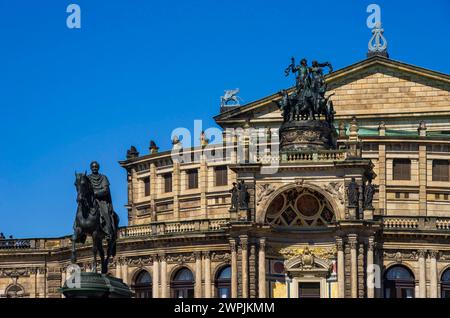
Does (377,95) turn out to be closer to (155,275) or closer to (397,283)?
(397,283)

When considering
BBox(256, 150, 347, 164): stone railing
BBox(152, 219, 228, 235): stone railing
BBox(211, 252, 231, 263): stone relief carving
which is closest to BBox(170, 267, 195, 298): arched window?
BBox(211, 252, 231, 263): stone relief carving

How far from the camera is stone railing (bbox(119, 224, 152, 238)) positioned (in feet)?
375

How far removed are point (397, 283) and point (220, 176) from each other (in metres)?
21.8

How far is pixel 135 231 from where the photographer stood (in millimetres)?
115062

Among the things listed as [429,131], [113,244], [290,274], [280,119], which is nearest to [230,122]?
[280,119]

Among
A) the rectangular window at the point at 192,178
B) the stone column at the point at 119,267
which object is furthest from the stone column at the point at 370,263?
the rectangular window at the point at 192,178

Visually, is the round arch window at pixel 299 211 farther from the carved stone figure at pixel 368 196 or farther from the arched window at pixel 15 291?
the arched window at pixel 15 291

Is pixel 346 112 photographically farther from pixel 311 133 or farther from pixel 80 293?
pixel 80 293

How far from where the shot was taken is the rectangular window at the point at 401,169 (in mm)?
121375

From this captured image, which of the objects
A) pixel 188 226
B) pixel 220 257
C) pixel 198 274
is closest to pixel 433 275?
pixel 220 257

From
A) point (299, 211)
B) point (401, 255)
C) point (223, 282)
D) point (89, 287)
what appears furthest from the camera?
point (223, 282)

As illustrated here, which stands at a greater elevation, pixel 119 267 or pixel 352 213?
pixel 352 213

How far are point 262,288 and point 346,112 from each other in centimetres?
3033

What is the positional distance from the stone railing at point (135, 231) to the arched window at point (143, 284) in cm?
297
